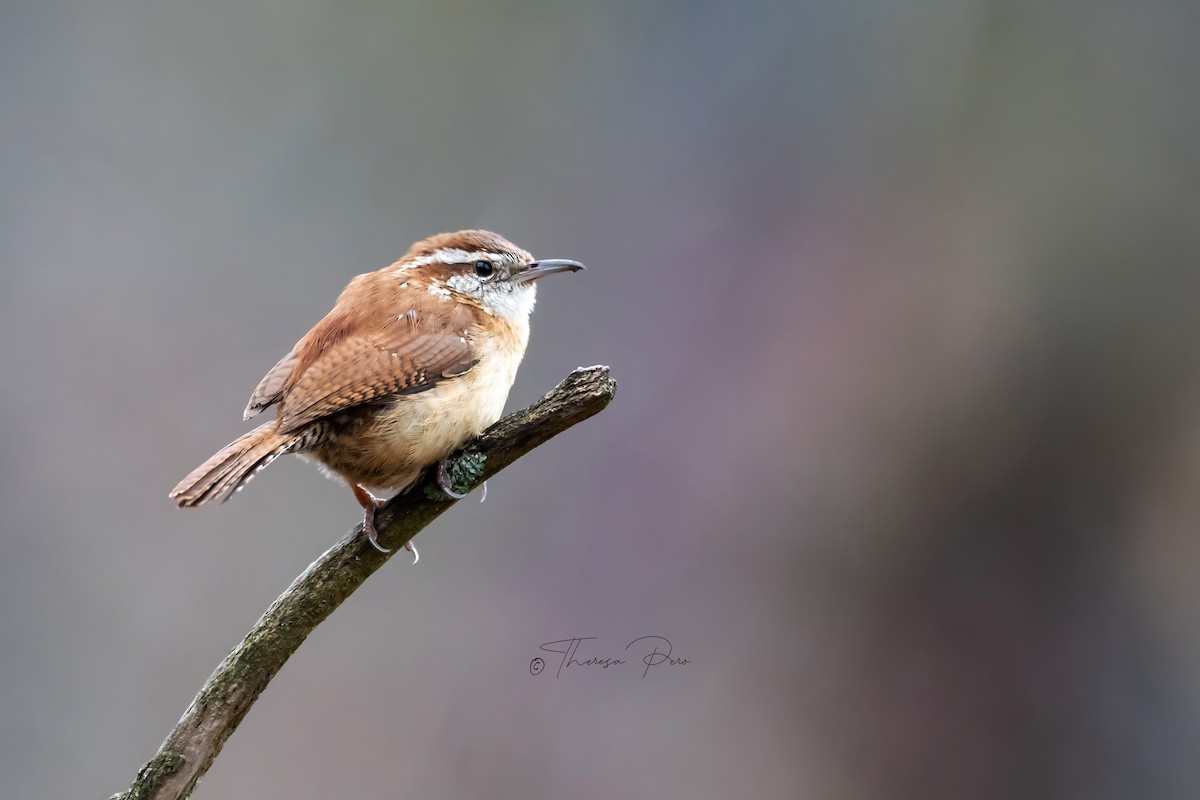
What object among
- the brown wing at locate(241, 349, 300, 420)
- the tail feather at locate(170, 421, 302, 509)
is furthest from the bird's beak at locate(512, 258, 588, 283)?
the tail feather at locate(170, 421, 302, 509)

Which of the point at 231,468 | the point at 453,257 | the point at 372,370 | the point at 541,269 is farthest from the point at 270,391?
the point at 541,269

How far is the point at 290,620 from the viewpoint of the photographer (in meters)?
2.04

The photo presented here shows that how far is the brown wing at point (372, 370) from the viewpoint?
227 cm

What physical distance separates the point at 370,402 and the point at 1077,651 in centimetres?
261

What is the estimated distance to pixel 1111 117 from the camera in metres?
3.75

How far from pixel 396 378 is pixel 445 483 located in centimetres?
31

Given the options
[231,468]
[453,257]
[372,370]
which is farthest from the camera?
[453,257]

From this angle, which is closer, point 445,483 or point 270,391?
point 445,483

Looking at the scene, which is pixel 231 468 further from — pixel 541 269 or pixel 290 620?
pixel 541 269

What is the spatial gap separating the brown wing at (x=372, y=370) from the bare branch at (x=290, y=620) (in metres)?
0.30

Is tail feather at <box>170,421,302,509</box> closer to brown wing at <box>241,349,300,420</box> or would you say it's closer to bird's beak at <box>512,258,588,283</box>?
brown wing at <box>241,349,300,420</box>

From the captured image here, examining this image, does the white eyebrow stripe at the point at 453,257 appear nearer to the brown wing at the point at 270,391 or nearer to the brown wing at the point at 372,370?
the brown wing at the point at 372,370

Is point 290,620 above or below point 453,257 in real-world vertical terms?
below

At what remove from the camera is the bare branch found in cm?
197
